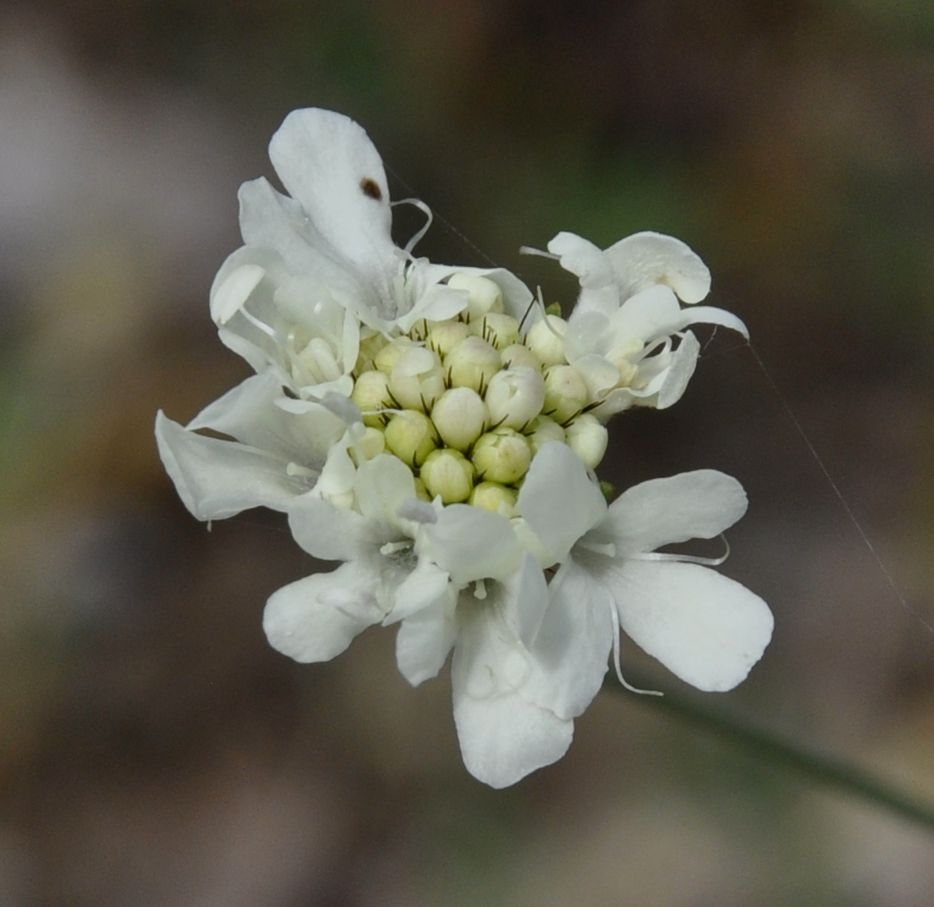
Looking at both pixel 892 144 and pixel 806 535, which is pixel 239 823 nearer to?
pixel 806 535

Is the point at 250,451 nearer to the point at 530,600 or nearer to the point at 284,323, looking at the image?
the point at 284,323

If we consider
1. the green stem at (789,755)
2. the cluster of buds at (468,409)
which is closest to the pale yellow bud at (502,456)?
the cluster of buds at (468,409)

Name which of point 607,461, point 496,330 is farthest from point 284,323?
point 607,461

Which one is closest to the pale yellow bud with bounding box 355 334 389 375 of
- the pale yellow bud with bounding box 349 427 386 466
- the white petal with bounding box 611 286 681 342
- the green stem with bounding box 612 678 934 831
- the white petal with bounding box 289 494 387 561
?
the pale yellow bud with bounding box 349 427 386 466

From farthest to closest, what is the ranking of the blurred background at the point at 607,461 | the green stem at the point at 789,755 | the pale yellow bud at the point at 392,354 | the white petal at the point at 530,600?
the blurred background at the point at 607,461, the green stem at the point at 789,755, the pale yellow bud at the point at 392,354, the white petal at the point at 530,600

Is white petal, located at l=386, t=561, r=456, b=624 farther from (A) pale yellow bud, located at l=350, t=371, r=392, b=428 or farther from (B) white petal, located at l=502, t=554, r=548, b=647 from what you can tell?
(A) pale yellow bud, located at l=350, t=371, r=392, b=428

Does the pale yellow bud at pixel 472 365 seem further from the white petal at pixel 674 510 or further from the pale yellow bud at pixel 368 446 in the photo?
the white petal at pixel 674 510
